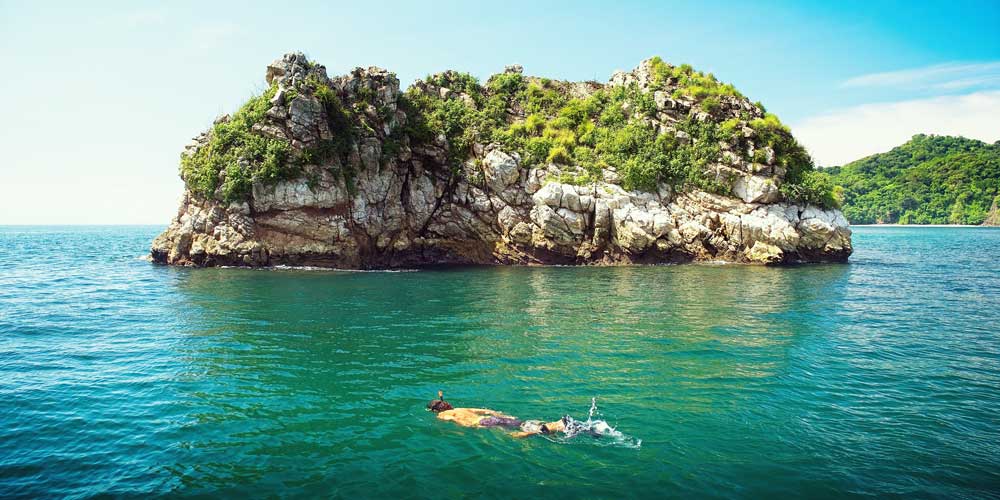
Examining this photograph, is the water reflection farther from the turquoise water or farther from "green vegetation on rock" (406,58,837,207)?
"green vegetation on rock" (406,58,837,207)

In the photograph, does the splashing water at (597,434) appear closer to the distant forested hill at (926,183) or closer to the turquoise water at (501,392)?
the turquoise water at (501,392)

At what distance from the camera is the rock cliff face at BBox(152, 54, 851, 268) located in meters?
43.3

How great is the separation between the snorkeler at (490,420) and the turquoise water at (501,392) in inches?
15.2

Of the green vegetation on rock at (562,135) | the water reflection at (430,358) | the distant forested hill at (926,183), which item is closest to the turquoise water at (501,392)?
the water reflection at (430,358)

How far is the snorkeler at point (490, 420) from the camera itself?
1230 centimetres

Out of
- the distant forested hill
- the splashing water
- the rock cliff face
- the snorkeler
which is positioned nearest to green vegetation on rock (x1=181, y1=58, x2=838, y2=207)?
the rock cliff face

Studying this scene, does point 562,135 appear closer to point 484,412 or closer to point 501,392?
point 501,392

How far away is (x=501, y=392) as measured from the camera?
49.3ft

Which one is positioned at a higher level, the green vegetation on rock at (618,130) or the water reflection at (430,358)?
the green vegetation on rock at (618,130)

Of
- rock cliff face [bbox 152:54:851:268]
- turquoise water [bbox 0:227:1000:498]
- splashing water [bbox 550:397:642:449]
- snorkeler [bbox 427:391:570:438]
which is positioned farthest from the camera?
rock cliff face [bbox 152:54:851:268]

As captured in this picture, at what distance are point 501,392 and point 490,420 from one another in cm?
224

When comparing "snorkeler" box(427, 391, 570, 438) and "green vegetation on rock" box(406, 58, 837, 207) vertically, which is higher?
"green vegetation on rock" box(406, 58, 837, 207)

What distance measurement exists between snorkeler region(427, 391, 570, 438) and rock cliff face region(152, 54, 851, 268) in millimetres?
34043

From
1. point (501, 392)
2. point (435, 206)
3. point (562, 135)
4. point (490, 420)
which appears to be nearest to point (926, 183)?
point (562, 135)
